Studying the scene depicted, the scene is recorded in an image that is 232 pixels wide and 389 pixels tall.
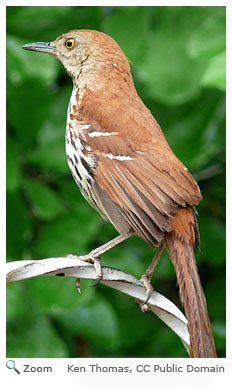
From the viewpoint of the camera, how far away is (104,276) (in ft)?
9.55

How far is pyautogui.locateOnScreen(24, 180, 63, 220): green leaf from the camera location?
4.28 meters

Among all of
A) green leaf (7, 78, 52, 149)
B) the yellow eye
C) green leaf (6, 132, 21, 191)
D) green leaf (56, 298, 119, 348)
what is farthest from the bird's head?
green leaf (56, 298, 119, 348)

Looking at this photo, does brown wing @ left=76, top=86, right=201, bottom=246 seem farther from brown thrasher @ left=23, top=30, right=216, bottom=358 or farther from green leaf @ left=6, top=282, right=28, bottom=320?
green leaf @ left=6, top=282, right=28, bottom=320

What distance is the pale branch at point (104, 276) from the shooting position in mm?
2580

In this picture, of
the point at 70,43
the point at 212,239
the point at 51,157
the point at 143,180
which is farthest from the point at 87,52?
the point at 212,239

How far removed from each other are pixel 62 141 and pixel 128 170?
118 cm

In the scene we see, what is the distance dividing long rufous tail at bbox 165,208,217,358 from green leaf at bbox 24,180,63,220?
1186 millimetres

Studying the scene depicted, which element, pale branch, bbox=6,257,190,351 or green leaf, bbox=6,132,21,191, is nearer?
pale branch, bbox=6,257,190,351

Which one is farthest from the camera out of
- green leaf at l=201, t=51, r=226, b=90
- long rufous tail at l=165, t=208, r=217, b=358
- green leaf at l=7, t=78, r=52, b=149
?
green leaf at l=7, t=78, r=52, b=149

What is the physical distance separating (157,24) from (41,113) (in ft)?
3.11

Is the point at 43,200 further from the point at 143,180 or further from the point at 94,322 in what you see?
the point at 143,180
